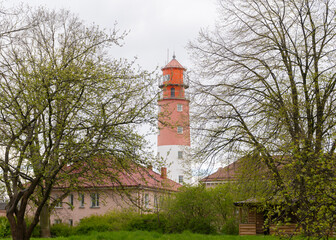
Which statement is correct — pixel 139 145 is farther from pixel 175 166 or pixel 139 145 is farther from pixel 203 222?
pixel 175 166

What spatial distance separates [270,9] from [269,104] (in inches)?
164

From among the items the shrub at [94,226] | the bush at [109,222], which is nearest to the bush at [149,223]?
the bush at [109,222]

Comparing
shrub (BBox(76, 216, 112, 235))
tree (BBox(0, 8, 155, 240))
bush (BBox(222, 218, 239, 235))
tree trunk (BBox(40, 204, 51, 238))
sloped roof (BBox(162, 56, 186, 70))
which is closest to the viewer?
tree (BBox(0, 8, 155, 240))

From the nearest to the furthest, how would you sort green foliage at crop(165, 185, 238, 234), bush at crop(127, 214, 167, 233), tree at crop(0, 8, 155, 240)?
tree at crop(0, 8, 155, 240), green foliage at crop(165, 185, 238, 234), bush at crop(127, 214, 167, 233)

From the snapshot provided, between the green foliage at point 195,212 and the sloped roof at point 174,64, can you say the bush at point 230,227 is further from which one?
the sloped roof at point 174,64

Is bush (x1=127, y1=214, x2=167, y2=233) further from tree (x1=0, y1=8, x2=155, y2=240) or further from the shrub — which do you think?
tree (x1=0, y1=8, x2=155, y2=240)

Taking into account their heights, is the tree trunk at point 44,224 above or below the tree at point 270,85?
below

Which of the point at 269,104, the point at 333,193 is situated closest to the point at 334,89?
the point at 269,104

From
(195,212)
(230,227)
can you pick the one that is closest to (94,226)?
(195,212)

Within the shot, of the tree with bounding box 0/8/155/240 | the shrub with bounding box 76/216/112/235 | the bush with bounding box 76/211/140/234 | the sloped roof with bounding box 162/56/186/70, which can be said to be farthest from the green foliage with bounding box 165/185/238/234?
the sloped roof with bounding box 162/56/186/70

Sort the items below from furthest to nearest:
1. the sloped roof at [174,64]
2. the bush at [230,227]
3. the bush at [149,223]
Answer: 1. the sloped roof at [174,64]
2. the bush at [230,227]
3. the bush at [149,223]

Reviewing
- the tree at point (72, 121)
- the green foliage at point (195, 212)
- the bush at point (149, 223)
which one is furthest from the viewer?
the bush at point (149, 223)

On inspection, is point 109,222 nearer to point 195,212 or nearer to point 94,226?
point 94,226

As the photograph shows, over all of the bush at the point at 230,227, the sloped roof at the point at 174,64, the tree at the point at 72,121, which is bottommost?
the bush at the point at 230,227
